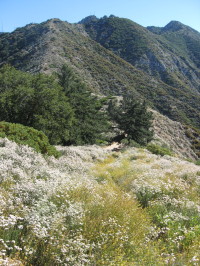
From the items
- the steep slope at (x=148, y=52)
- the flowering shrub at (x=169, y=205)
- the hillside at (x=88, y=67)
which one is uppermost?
the steep slope at (x=148, y=52)

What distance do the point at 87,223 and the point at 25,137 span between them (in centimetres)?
764

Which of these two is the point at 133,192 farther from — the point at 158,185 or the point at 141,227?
the point at 141,227

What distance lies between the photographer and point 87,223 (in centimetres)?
479

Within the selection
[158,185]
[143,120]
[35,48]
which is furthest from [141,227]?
[35,48]

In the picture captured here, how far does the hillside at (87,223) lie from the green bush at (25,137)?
62.9 inches

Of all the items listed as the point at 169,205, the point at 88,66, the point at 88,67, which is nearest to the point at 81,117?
the point at 169,205

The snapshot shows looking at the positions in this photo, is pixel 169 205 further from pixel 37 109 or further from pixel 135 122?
pixel 135 122

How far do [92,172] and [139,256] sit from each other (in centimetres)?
610

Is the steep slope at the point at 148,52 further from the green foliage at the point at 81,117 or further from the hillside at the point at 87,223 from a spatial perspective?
the hillside at the point at 87,223

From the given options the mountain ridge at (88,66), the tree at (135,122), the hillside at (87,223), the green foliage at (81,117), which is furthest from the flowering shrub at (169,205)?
the mountain ridge at (88,66)

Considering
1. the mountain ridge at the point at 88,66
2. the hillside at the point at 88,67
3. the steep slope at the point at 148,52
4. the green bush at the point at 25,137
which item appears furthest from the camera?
the steep slope at the point at 148,52

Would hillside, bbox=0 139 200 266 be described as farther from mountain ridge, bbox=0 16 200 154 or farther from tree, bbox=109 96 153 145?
mountain ridge, bbox=0 16 200 154

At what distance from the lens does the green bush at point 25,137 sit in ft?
35.5

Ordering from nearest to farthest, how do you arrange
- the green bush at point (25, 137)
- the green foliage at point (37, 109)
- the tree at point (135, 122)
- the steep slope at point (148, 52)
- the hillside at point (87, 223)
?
the hillside at point (87, 223) < the green bush at point (25, 137) < the green foliage at point (37, 109) < the tree at point (135, 122) < the steep slope at point (148, 52)
